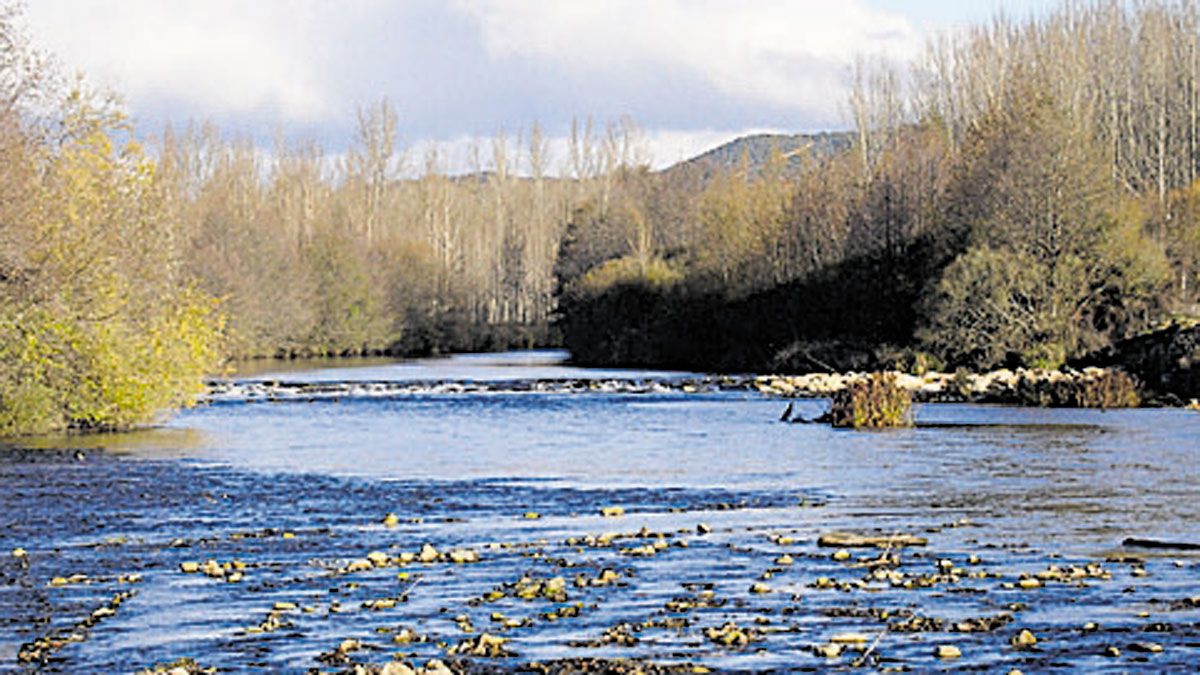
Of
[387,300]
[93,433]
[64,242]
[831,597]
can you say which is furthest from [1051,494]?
[387,300]

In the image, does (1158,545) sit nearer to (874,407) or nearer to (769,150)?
(874,407)

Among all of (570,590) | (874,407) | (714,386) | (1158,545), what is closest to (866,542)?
(1158,545)

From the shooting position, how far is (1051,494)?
24.3 m

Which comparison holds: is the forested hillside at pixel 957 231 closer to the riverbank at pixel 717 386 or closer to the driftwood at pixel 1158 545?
the riverbank at pixel 717 386

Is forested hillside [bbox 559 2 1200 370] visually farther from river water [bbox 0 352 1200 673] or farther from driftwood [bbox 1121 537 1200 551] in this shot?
driftwood [bbox 1121 537 1200 551]

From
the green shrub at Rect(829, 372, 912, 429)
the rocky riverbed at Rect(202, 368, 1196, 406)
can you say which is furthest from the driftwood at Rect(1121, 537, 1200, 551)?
the rocky riverbed at Rect(202, 368, 1196, 406)

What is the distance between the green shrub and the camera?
38.8 meters

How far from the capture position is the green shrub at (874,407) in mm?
38844

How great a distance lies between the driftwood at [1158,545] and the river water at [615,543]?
13.5 inches

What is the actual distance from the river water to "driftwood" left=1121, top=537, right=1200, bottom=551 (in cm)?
34

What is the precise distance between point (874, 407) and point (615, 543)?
67.8 feet

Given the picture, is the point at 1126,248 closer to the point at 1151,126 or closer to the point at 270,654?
the point at 1151,126

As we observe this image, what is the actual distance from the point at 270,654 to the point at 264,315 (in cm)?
9115

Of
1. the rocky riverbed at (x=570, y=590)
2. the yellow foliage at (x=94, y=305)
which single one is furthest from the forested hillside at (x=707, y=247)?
the rocky riverbed at (x=570, y=590)
